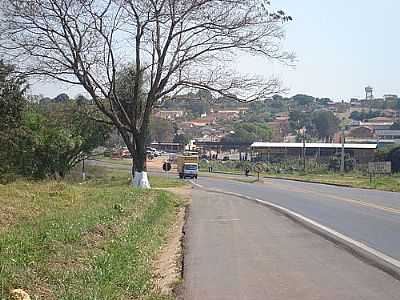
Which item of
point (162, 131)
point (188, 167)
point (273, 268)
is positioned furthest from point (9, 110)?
point (162, 131)

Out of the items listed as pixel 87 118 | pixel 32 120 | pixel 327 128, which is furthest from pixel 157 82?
pixel 327 128

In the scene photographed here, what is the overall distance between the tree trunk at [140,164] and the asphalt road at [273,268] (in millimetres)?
14831

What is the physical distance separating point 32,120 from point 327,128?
114m

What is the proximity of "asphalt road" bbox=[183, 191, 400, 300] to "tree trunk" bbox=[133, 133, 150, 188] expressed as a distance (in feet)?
48.7

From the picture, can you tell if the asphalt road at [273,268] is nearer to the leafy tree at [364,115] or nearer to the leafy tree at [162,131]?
the leafy tree at [162,131]

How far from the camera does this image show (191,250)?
14594mm

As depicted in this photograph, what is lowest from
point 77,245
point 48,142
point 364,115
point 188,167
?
point 77,245

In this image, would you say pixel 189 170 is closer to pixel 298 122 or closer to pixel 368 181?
pixel 368 181

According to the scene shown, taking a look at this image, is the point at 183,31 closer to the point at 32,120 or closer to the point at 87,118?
the point at 87,118

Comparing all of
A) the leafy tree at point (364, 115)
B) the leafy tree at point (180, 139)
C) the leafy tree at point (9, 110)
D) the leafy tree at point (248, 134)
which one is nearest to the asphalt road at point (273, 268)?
the leafy tree at point (9, 110)

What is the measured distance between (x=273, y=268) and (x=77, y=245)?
3363 mm

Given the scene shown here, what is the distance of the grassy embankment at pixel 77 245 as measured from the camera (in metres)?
9.04

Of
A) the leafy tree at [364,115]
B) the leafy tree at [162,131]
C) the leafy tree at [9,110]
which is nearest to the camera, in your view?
the leafy tree at [9,110]

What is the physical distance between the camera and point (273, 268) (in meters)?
11.8
